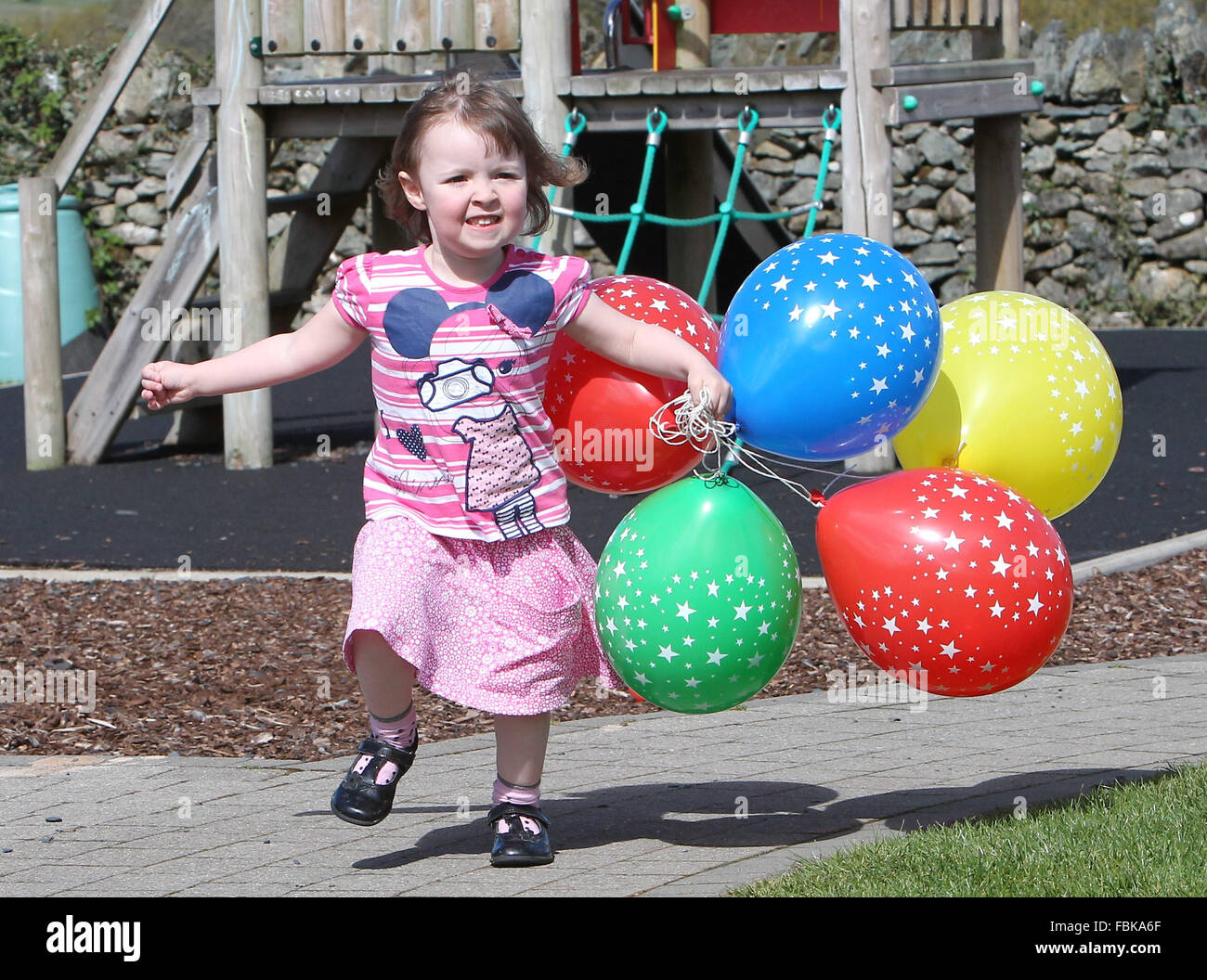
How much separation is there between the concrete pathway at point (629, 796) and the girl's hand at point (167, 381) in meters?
0.96

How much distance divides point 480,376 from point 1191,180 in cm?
1308

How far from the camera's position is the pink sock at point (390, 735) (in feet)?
11.6

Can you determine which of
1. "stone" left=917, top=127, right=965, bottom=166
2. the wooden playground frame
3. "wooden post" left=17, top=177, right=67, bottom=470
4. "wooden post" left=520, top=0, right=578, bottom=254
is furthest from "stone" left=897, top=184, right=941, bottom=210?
"wooden post" left=17, top=177, right=67, bottom=470

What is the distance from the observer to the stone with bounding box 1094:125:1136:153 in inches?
600

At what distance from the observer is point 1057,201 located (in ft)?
50.1

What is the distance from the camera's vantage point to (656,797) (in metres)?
4.06

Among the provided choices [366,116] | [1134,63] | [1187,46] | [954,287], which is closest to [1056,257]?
[954,287]

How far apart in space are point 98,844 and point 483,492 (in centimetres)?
117

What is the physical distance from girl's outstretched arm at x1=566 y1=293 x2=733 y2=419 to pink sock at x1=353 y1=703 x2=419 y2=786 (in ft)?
2.84

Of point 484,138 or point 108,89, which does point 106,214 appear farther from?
point 484,138

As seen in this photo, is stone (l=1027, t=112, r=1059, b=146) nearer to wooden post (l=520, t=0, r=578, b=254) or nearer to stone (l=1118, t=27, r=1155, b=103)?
stone (l=1118, t=27, r=1155, b=103)

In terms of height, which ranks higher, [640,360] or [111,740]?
[640,360]
